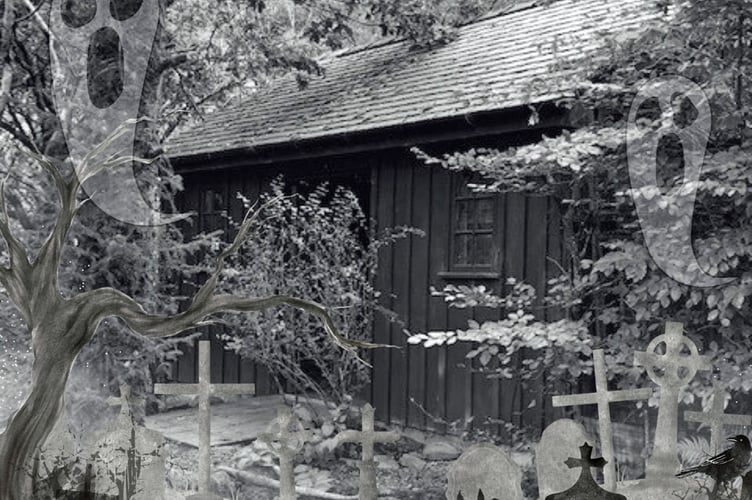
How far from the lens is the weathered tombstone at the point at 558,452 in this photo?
3.64 m

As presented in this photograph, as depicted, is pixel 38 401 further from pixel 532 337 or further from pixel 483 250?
pixel 483 250

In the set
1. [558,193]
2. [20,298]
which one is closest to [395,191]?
[558,193]

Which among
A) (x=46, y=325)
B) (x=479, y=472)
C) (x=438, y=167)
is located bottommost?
(x=479, y=472)

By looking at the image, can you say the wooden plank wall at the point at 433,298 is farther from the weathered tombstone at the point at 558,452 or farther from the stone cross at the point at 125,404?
the stone cross at the point at 125,404

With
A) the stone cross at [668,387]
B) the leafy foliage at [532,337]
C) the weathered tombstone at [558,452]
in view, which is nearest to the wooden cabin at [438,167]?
the leafy foliage at [532,337]

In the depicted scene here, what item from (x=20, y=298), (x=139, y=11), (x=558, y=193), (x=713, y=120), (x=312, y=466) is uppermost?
(x=139, y=11)

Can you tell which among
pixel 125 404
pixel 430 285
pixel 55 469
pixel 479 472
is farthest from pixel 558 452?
pixel 430 285

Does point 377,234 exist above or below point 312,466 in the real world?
above

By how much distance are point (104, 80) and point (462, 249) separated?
12.1ft

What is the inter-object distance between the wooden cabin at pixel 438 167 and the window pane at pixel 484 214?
0.01m

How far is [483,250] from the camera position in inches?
332

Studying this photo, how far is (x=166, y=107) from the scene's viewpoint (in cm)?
1159

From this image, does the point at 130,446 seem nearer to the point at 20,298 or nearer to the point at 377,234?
the point at 20,298

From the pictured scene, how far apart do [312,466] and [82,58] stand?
12.8ft
